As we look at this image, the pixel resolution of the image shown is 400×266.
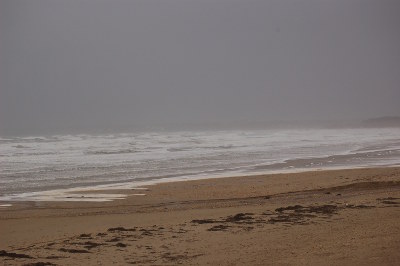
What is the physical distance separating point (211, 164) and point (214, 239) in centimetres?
2000

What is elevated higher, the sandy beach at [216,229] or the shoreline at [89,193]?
the shoreline at [89,193]

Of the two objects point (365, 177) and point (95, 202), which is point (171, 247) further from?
point (365, 177)

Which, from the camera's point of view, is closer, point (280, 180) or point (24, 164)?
point (280, 180)

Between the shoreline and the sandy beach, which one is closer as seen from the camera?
the sandy beach

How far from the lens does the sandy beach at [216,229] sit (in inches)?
309

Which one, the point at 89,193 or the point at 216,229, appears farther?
the point at 89,193

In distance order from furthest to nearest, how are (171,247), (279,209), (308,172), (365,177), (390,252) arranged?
(308,172) → (365,177) → (279,209) → (171,247) → (390,252)

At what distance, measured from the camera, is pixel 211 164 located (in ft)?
95.5

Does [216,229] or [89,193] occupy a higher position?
[89,193]

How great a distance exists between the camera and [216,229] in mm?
10000

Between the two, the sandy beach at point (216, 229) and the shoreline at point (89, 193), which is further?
the shoreline at point (89, 193)

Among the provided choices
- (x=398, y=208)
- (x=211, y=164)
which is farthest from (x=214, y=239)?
(x=211, y=164)

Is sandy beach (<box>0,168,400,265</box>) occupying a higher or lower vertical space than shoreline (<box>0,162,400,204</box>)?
lower

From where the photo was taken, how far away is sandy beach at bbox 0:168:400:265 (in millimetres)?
7844
